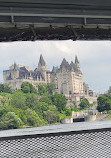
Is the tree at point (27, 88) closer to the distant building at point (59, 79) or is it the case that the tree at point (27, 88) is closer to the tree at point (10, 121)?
the distant building at point (59, 79)

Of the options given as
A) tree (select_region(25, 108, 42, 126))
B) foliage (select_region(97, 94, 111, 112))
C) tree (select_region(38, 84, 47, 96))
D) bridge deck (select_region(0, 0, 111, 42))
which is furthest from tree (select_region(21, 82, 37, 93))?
bridge deck (select_region(0, 0, 111, 42))

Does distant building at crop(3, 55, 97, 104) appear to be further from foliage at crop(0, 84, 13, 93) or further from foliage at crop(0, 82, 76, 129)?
foliage at crop(0, 82, 76, 129)

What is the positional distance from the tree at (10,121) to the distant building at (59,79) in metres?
4.71

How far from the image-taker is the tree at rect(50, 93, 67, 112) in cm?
3057

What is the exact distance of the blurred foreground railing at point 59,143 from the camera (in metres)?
1.02

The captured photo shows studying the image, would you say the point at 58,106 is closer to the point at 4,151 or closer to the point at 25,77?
the point at 25,77

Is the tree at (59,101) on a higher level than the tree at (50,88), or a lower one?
lower

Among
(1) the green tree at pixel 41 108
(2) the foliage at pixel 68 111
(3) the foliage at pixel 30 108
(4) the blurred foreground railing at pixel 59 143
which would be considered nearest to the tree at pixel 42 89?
(3) the foliage at pixel 30 108

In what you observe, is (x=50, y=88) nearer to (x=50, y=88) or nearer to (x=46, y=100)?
(x=50, y=88)

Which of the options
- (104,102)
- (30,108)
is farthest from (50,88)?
(104,102)

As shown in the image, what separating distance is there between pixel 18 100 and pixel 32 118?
2.56 metres

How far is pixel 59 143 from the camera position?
107 centimetres

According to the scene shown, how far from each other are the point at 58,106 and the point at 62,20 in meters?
29.2

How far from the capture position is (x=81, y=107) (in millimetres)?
32156
